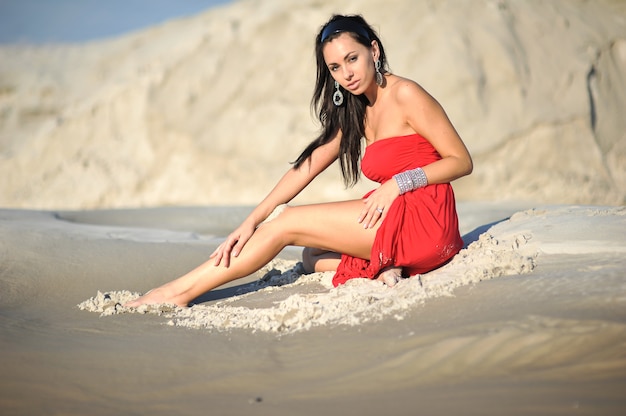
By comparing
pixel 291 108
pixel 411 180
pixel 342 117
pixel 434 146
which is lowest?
pixel 411 180

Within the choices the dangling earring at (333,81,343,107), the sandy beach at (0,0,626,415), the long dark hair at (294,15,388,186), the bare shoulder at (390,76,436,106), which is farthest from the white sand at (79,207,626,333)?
the dangling earring at (333,81,343,107)

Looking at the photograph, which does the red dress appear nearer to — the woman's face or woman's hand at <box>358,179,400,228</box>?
woman's hand at <box>358,179,400,228</box>

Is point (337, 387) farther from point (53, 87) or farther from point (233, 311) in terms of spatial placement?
point (53, 87)

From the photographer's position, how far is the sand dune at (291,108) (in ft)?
25.1

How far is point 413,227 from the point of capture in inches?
124

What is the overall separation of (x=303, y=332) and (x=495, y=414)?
1005 mm

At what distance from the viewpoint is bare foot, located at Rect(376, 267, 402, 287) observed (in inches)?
121

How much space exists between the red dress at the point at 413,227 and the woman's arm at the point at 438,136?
3.2 inches

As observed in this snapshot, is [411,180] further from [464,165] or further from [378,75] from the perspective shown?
[378,75]

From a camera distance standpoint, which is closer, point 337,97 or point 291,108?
point 337,97

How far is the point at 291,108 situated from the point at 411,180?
5653mm

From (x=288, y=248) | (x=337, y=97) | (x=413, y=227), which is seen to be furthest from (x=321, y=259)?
(x=288, y=248)

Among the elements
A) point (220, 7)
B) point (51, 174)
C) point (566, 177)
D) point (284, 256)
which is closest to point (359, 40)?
point (284, 256)

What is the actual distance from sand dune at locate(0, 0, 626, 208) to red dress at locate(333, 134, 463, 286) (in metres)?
4.36
